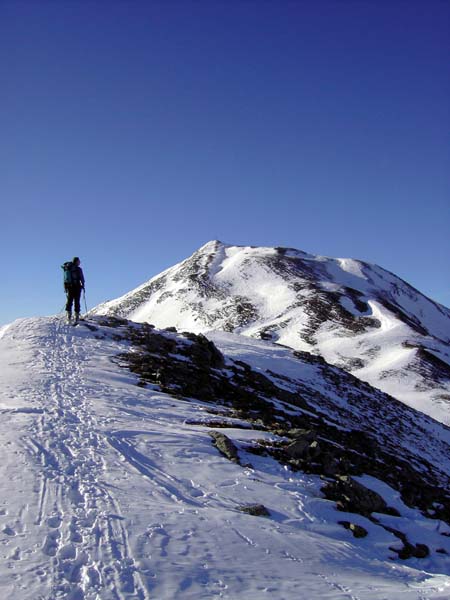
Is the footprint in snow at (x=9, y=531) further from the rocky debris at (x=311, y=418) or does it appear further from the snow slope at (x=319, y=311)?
the snow slope at (x=319, y=311)

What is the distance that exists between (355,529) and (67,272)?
758 inches

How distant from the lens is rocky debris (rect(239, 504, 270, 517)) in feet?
25.9

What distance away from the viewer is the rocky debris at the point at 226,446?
10.2m

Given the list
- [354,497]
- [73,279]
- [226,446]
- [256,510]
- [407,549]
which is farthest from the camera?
[73,279]

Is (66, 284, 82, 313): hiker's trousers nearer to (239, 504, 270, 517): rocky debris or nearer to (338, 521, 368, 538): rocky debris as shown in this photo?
(239, 504, 270, 517): rocky debris

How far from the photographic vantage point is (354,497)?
32.4ft

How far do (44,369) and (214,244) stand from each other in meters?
109

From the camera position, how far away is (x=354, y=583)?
632 cm

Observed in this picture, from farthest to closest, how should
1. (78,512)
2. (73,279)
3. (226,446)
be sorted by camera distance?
(73,279) → (226,446) → (78,512)

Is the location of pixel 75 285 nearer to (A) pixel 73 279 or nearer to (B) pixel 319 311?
(A) pixel 73 279

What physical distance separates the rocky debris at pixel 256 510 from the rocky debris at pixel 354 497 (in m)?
1.88

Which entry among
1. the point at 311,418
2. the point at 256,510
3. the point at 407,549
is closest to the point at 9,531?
the point at 256,510

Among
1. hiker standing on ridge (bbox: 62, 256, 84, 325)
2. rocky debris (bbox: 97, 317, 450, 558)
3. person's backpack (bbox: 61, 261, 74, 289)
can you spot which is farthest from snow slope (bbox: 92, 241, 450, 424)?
person's backpack (bbox: 61, 261, 74, 289)

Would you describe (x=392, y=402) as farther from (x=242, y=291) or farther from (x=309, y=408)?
(x=242, y=291)
